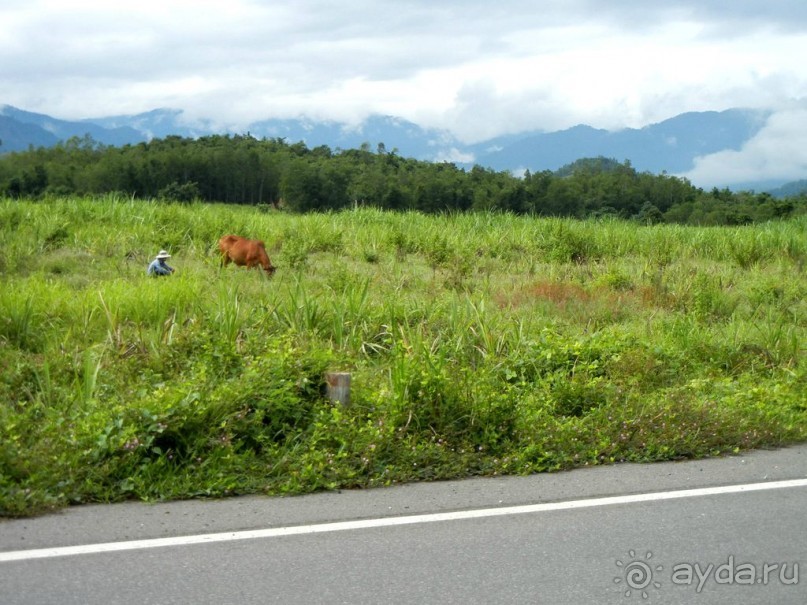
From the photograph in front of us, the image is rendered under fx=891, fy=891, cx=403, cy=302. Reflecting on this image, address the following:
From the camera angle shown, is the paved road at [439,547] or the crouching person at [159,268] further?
the crouching person at [159,268]

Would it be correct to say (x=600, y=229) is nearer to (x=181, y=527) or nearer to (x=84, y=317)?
(x=84, y=317)

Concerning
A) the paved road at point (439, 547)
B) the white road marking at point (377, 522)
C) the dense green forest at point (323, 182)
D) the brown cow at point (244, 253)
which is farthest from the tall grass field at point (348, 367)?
the dense green forest at point (323, 182)

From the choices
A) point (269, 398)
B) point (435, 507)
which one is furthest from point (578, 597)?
point (269, 398)

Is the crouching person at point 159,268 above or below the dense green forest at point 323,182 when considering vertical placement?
below

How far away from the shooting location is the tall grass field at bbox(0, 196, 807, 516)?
6.05m

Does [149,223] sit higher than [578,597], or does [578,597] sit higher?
[149,223]

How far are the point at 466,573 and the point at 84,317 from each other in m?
5.56

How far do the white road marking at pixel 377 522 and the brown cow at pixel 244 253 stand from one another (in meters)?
7.19

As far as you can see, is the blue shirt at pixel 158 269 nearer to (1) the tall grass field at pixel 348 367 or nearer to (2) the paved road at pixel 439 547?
(1) the tall grass field at pixel 348 367

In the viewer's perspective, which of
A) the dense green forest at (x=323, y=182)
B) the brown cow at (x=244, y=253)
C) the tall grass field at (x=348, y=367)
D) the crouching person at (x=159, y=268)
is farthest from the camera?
the dense green forest at (x=323, y=182)

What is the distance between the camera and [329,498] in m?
5.71

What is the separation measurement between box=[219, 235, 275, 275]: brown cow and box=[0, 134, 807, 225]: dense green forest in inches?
269

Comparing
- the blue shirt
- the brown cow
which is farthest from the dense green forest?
the blue shirt

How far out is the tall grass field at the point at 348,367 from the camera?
6055mm
